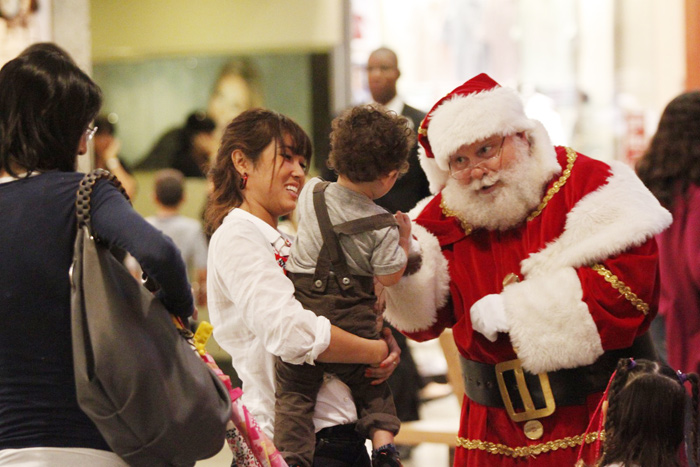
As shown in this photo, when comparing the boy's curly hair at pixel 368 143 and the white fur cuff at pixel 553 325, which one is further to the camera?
the white fur cuff at pixel 553 325

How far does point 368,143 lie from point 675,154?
1.92 metres

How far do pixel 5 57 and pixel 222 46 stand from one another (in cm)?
283

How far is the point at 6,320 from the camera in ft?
5.92

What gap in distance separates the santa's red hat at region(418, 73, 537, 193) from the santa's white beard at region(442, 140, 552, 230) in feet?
0.29

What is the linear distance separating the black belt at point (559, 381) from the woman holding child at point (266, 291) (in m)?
0.46

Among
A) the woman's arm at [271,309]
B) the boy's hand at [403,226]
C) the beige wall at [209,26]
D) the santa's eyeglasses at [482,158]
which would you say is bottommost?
the woman's arm at [271,309]

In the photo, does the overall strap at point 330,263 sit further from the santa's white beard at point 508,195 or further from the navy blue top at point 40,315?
the santa's white beard at point 508,195

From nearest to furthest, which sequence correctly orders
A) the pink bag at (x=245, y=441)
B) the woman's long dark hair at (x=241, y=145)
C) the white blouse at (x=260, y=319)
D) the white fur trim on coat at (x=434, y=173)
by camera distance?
1. the pink bag at (x=245, y=441)
2. the white blouse at (x=260, y=319)
3. the woman's long dark hair at (x=241, y=145)
4. the white fur trim on coat at (x=434, y=173)

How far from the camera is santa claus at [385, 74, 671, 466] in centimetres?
257

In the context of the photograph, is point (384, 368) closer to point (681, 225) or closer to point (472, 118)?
point (472, 118)

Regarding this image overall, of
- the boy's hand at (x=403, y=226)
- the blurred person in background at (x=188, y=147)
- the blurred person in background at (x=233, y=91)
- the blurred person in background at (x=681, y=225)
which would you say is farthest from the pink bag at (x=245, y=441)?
the blurred person in background at (x=188, y=147)

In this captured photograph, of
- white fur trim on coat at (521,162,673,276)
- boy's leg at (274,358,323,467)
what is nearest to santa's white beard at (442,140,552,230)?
white fur trim on coat at (521,162,673,276)

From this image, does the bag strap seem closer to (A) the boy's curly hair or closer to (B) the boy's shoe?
(A) the boy's curly hair

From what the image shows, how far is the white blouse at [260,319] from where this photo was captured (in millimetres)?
2148
